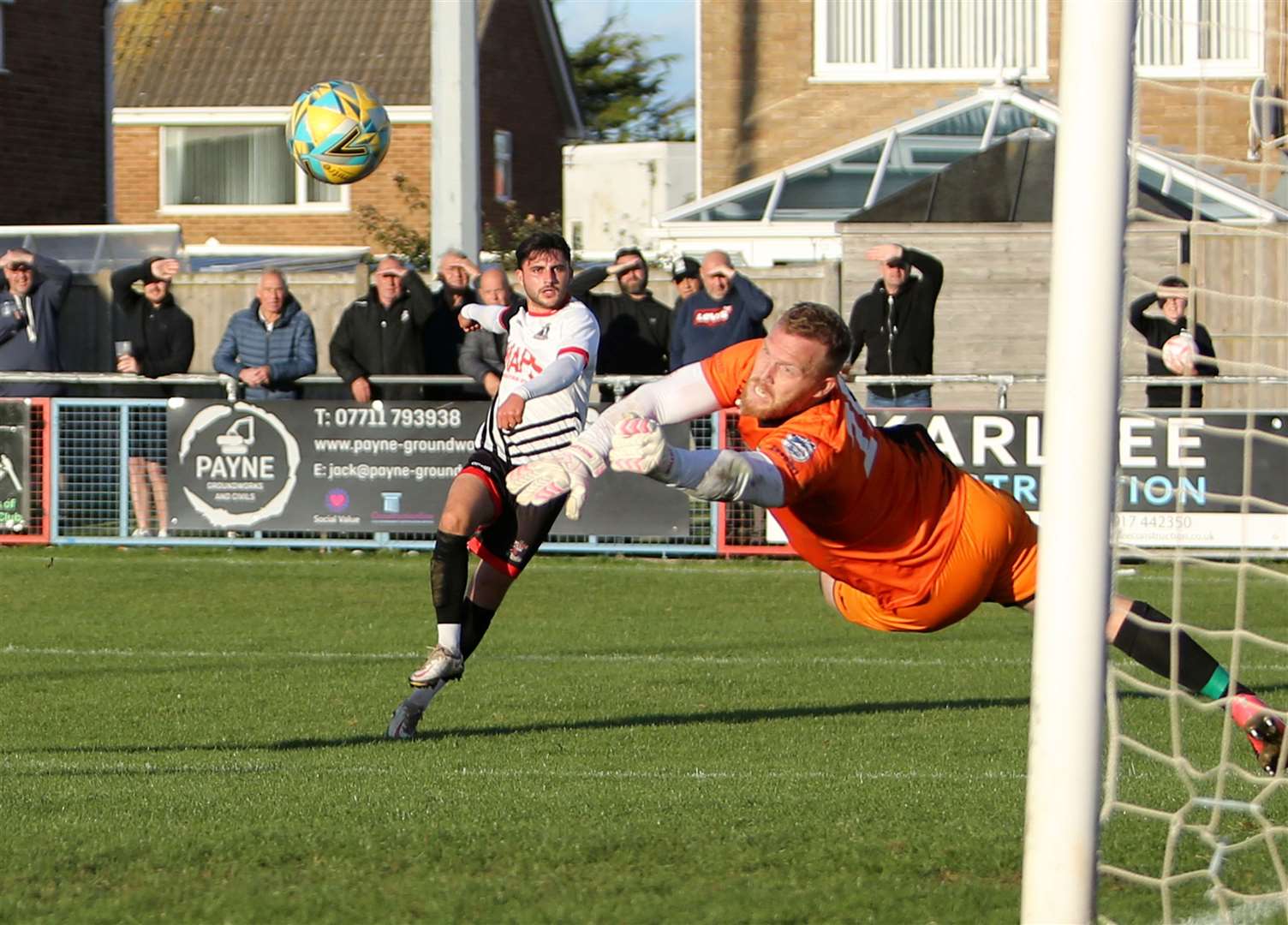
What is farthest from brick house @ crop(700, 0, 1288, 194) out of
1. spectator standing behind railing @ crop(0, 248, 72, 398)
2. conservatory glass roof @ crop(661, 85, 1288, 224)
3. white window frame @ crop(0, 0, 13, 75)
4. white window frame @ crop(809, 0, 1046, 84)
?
spectator standing behind railing @ crop(0, 248, 72, 398)

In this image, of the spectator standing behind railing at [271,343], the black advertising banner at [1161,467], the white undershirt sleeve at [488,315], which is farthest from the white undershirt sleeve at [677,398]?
the spectator standing behind railing at [271,343]

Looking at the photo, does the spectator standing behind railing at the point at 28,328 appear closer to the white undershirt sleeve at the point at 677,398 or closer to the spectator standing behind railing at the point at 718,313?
the spectator standing behind railing at the point at 718,313

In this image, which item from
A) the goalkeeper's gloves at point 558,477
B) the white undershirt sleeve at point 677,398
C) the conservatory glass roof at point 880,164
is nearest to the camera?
the goalkeeper's gloves at point 558,477

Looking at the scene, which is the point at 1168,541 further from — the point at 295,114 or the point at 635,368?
the point at 295,114

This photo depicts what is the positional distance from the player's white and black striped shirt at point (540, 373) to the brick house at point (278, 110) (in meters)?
28.9

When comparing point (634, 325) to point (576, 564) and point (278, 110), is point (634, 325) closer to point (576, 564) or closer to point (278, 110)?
point (576, 564)

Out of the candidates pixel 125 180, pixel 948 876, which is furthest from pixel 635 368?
pixel 125 180

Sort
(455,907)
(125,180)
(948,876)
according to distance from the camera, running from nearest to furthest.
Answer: (455,907), (948,876), (125,180)

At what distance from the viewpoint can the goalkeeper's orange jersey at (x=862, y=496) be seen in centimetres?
602

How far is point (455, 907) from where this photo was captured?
5230 mm

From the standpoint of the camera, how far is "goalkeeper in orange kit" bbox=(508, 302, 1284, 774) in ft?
17.4

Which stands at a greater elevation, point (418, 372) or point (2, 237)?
point (2, 237)

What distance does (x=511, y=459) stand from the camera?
29.4ft

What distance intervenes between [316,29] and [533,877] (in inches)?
1486
